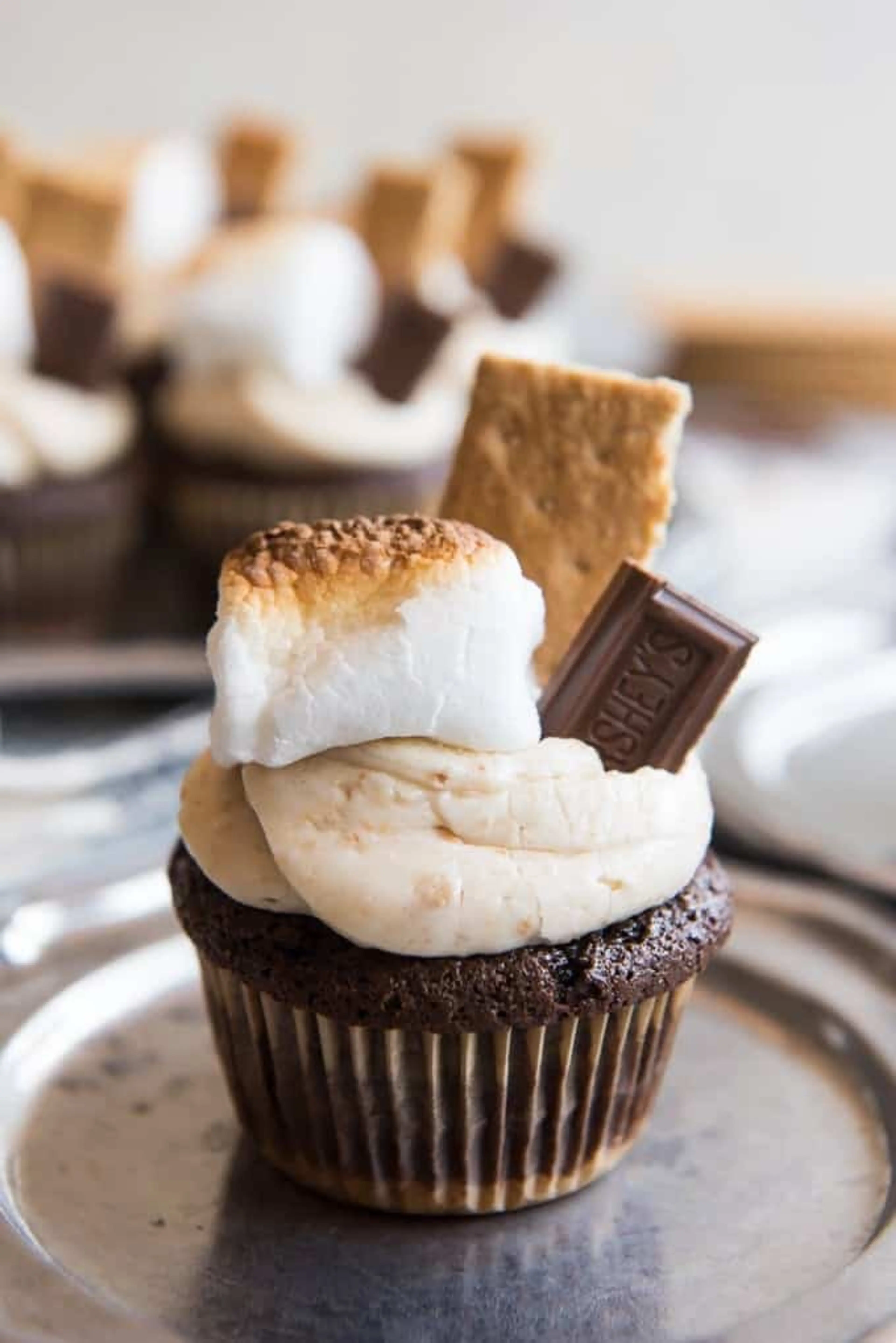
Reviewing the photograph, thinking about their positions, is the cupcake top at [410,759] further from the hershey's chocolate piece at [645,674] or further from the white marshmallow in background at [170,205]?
the white marshmallow in background at [170,205]

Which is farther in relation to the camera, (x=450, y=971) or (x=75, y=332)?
(x=75, y=332)

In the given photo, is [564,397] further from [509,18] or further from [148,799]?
[509,18]

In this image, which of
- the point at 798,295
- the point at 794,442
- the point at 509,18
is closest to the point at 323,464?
the point at 794,442

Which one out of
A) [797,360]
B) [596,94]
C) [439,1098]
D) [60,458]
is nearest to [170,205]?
[60,458]

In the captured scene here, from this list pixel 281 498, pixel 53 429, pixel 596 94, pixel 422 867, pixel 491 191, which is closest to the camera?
pixel 422 867

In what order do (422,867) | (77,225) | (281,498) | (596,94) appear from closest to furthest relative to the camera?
(422,867), (281,498), (77,225), (596,94)

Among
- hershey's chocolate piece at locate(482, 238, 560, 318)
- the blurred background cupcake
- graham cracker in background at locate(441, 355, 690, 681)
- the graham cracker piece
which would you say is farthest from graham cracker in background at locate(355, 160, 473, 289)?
graham cracker in background at locate(441, 355, 690, 681)

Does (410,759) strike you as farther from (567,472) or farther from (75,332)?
(75,332)
